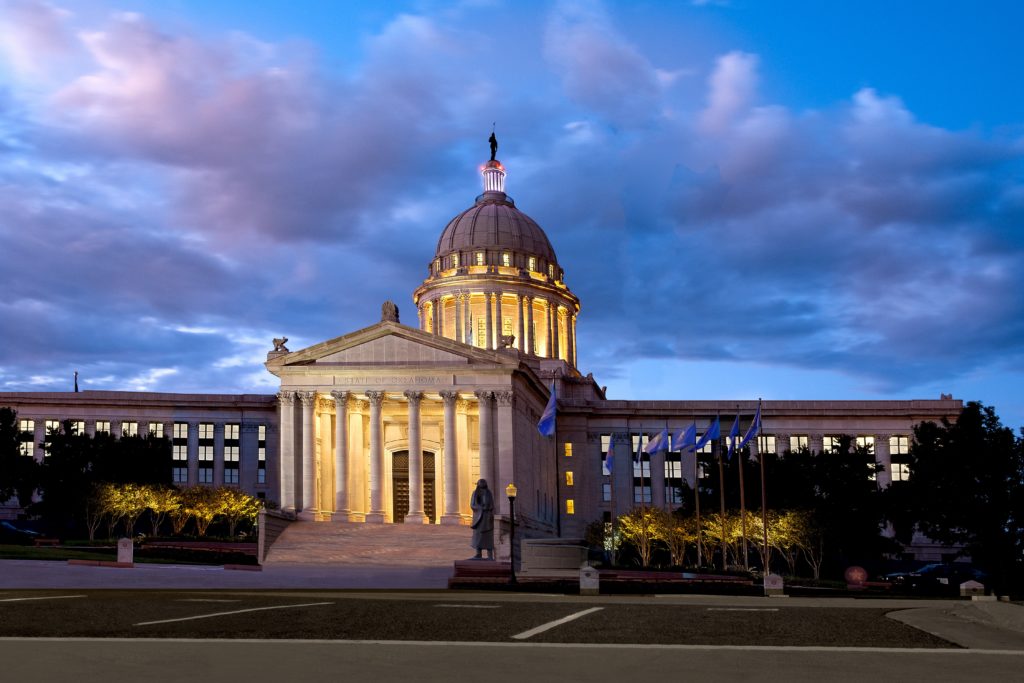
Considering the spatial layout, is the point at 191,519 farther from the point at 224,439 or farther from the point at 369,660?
the point at 369,660

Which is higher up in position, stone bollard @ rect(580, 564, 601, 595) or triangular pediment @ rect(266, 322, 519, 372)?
triangular pediment @ rect(266, 322, 519, 372)

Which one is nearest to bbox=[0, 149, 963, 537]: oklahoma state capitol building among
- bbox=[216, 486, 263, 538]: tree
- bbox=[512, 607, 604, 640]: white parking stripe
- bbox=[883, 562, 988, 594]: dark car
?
bbox=[216, 486, 263, 538]: tree

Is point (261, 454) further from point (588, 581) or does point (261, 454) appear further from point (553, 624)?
point (553, 624)

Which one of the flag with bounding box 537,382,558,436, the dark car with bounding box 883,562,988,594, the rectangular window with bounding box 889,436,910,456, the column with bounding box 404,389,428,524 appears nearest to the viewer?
the dark car with bounding box 883,562,988,594

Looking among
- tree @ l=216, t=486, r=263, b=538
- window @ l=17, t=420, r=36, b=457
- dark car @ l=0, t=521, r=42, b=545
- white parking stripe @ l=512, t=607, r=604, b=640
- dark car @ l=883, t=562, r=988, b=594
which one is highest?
window @ l=17, t=420, r=36, b=457

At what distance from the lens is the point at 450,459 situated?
3393 inches

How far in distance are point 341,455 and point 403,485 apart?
34.8 feet

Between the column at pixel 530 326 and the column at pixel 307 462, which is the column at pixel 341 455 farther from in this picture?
the column at pixel 530 326

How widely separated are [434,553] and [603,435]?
50614 mm

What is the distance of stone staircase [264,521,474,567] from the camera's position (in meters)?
72.5

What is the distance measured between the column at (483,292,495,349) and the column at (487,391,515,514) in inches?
1501

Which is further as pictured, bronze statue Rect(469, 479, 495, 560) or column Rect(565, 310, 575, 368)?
column Rect(565, 310, 575, 368)

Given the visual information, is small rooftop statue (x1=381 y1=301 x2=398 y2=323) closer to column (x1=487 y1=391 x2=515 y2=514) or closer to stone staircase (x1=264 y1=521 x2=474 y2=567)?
column (x1=487 y1=391 x2=515 y2=514)

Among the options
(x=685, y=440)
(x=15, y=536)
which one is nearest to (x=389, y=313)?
(x=685, y=440)
